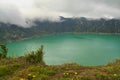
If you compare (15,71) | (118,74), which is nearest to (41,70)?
(15,71)

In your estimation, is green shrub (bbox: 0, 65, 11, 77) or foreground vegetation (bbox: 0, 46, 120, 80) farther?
green shrub (bbox: 0, 65, 11, 77)

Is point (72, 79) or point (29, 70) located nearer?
point (72, 79)

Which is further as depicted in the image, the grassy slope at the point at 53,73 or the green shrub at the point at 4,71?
the green shrub at the point at 4,71

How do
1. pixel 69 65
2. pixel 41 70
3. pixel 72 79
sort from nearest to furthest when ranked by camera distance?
pixel 72 79 → pixel 41 70 → pixel 69 65

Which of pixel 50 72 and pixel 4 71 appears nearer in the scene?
pixel 50 72

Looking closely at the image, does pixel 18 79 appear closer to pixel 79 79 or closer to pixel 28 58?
pixel 79 79

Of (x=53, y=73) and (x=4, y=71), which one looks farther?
(x=4, y=71)

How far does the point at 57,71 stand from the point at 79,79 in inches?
92.6

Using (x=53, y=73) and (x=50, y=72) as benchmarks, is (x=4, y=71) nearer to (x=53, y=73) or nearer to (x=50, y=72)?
(x=50, y=72)

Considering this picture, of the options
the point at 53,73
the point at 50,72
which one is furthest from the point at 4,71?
the point at 53,73

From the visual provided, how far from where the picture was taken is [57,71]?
47.2 ft

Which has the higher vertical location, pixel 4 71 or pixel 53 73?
pixel 4 71

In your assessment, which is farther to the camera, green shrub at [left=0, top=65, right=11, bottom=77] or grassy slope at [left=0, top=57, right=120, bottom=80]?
green shrub at [left=0, top=65, right=11, bottom=77]

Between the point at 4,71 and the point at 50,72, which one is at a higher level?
the point at 4,71
